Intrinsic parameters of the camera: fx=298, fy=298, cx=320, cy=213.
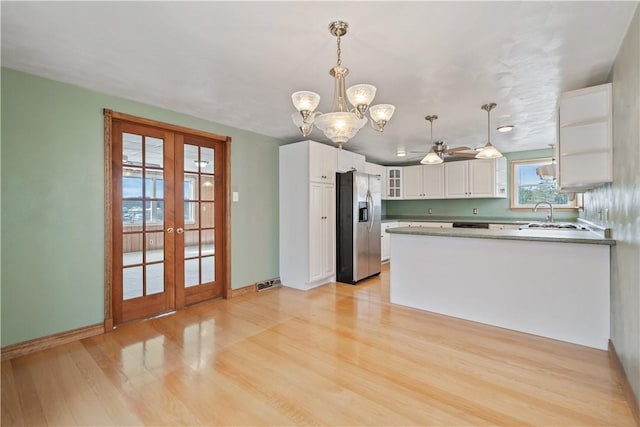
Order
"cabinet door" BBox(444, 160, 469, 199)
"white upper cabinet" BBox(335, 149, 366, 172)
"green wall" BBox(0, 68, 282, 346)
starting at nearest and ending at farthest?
"green wall" BBox(0, 68, 282, 346) < "white upper cabinet" BBox(335, 149, 366, 172) < "cabinet door" BBox(444, 160, 469, 199)

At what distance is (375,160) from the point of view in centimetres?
652

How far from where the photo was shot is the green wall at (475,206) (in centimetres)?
536

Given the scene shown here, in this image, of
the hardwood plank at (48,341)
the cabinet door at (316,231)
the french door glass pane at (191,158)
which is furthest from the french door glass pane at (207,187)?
the hardwood plank at (48,341)

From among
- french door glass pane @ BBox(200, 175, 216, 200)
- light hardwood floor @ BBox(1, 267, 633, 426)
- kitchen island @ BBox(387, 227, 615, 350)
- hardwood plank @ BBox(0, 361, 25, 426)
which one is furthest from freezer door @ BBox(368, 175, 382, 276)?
hardwood plank @ BBox(0, 361, 25, 426)

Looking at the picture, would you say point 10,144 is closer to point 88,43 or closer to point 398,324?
point 88,43

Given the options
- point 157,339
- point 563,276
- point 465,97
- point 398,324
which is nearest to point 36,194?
point 157,339

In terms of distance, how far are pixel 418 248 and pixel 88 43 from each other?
3.44 metres

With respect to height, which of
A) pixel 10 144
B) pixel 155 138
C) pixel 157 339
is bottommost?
pixel 157 339

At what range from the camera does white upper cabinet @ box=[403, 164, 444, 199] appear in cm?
619

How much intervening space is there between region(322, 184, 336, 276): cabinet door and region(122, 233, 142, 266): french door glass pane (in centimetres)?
238

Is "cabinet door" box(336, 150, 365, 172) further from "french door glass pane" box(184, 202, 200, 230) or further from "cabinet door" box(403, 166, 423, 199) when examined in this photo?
"french door glass pane" box(184, 202, 200, 230)

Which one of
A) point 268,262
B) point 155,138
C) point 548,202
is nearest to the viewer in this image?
point 155,138

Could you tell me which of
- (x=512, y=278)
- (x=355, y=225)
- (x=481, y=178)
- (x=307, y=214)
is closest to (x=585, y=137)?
(x=512, y=278)

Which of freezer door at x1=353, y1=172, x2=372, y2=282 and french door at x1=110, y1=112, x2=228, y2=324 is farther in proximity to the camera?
freezer door at x1=353, y1=172, x2=372, y2=282
